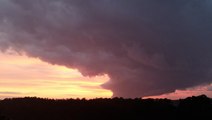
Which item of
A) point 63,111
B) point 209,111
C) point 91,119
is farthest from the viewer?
point 63,111

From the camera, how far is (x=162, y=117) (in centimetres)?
17588

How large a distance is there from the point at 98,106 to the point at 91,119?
33.6ft

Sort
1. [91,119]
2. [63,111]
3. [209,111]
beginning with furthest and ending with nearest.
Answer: [63,111] < [91,119] < [209,111]

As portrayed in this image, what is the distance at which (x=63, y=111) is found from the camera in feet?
655

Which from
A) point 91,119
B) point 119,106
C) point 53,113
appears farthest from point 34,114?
point 119,106

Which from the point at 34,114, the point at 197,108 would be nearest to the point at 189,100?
the point at 197,108

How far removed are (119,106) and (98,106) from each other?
10508 mm

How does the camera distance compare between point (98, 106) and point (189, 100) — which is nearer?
point (189, 100)

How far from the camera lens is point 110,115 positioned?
182 metres

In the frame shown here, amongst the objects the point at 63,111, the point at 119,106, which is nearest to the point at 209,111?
the point at 119,106

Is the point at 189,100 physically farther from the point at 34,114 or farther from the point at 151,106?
the point at 34,114

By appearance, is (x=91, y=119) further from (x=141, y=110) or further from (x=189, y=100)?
(x=189, y=100)

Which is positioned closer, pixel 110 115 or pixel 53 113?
pixel 110 115

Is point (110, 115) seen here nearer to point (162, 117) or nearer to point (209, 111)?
point (162, 117)
